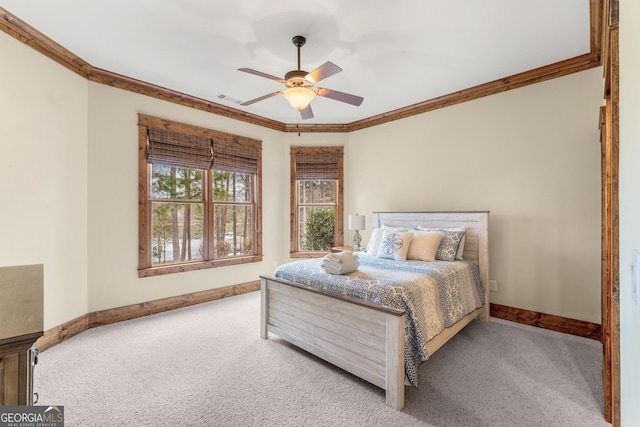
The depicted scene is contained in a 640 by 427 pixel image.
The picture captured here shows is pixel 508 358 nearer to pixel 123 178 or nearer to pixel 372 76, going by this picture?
pixel 372 76

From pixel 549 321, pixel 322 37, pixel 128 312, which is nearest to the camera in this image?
pixel 322 37

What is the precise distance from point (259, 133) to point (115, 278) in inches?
115

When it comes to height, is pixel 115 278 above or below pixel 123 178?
below

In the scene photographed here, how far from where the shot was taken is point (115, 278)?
11.5ft

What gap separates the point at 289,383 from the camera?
230 centimetres

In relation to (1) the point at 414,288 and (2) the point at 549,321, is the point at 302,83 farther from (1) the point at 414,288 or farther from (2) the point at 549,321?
(2) the point at 549,321

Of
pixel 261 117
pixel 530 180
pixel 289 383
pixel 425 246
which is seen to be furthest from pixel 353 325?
pixel 261 117

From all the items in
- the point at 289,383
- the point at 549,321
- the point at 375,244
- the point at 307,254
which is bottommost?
the point at 289,383

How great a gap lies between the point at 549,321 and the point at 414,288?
6.78ft

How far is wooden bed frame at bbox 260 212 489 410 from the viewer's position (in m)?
2.04

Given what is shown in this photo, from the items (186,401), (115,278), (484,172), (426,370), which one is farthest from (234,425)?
(484,172)

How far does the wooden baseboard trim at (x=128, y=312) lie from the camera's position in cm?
292
